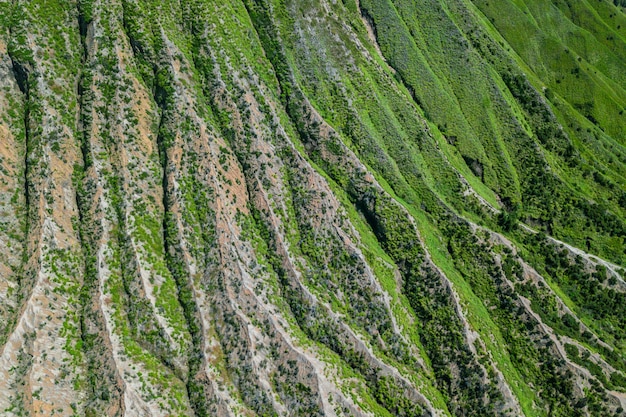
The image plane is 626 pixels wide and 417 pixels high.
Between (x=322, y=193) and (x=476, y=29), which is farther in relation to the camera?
(x=476, y=29)

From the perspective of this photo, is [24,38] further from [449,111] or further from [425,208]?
[449,111]

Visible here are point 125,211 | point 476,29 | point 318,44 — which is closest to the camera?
point 125,211

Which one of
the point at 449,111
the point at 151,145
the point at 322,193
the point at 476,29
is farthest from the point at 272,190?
the point at 476,29

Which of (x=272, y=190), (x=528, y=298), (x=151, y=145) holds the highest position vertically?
(x=528, y=298)

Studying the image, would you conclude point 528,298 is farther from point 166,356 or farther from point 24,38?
point 24,38

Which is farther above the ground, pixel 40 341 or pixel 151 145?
pixel 151 145

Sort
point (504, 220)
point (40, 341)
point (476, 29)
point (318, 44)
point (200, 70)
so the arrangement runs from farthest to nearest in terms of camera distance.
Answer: point (476, 29) → point (318, 44) → point (504, 220) → point (200, 70) → point (40, 341)

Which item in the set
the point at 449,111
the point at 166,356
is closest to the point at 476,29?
the point at 449,111
